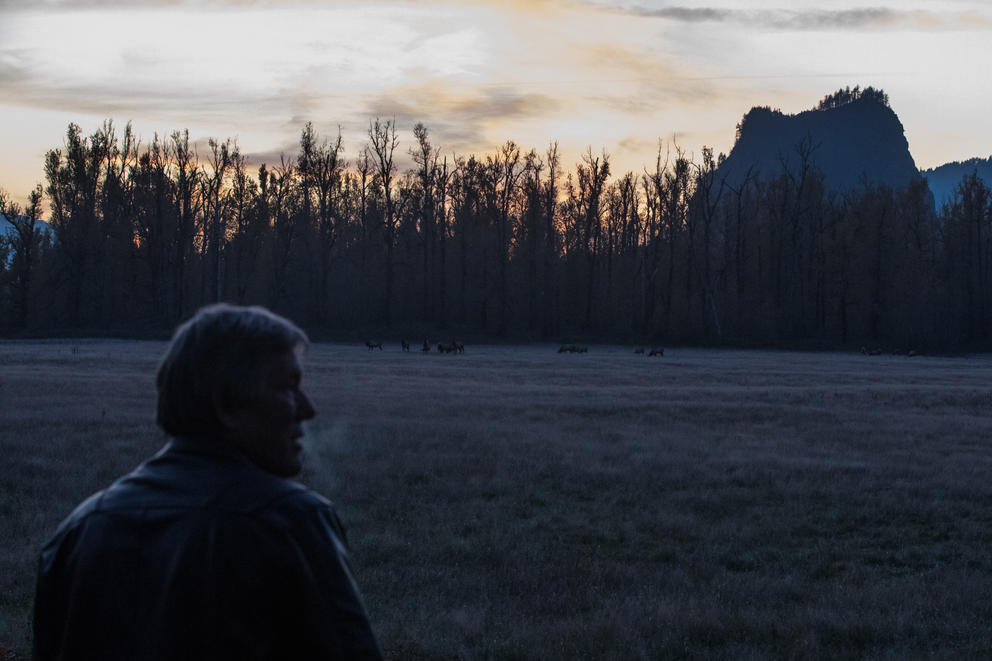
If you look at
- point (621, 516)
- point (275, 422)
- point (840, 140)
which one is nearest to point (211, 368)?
point (275, 422)

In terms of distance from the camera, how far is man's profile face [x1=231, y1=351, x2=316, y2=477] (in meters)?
1.87

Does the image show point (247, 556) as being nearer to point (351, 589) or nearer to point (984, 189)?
point (351, 589)

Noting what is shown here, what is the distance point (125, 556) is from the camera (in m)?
1.78

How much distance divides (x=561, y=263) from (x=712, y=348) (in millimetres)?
14423

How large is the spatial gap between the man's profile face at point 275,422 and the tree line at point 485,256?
56648mm

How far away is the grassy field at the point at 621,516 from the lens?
6.04 metres

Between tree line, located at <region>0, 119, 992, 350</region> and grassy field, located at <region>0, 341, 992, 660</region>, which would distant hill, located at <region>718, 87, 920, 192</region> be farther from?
grassy field, located at <region>0, 341, 992, 660</region>

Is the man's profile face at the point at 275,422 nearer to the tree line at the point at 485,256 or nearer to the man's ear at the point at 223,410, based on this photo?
the man's ear at the point at 223,410

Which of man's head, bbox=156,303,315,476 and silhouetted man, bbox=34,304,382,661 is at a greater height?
man's head, bbox=156,303,315,476

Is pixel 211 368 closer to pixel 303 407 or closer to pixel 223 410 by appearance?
pixel 223 410

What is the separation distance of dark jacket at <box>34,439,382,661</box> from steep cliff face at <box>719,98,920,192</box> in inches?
7314

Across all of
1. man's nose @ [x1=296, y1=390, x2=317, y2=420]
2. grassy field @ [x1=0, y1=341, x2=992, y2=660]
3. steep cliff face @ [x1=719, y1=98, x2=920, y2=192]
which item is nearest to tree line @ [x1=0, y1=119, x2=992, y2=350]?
grassy field @ [x1=0, y1=341, x2=992, y2=660]

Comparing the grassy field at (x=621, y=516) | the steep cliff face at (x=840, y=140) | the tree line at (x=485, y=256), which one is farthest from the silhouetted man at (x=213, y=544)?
the steep cliff face at (x=840, y=140)

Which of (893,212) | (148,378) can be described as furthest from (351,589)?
(893,212)
